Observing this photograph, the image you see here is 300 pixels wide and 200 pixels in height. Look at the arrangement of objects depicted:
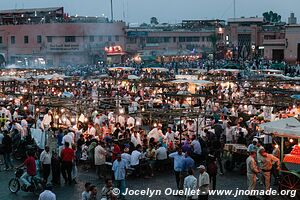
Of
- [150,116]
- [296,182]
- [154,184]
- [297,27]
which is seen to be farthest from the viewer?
[297,27]

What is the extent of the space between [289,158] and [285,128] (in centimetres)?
112

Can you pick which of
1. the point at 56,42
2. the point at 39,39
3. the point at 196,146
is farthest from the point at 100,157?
the point at 39,39

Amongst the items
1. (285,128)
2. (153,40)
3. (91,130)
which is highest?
(153,40)

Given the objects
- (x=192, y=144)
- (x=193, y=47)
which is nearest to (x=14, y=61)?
(x=193, y=47)

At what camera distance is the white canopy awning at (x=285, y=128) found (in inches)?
576

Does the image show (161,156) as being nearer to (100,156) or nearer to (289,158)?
(100,156)

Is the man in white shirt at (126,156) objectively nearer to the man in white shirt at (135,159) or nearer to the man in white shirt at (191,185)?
the man in white shirt at (135,159)

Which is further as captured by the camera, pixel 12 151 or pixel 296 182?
pixel 12 151

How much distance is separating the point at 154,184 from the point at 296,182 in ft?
14.3

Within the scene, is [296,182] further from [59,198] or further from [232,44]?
[232,44]

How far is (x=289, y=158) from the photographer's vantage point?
1409cm

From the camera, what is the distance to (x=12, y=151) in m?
19.7

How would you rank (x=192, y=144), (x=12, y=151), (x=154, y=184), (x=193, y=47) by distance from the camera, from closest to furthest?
1. (x=154, y=184)
2. (x=192, y=144)
3. (x=12, y=151)
4. (x=193, y=47)

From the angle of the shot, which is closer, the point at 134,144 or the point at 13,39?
the point at 134,144
